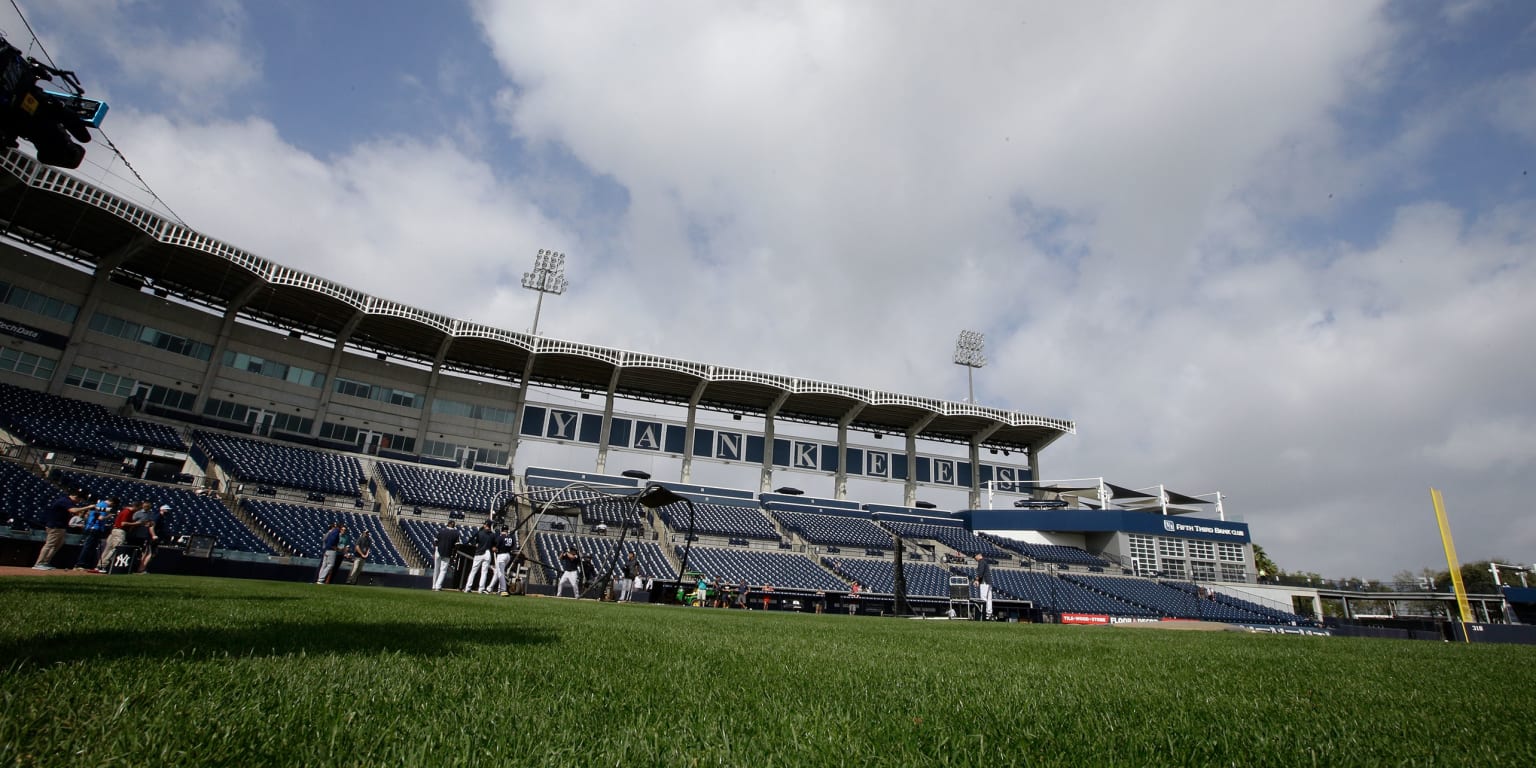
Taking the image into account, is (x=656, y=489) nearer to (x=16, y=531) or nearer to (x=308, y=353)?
(x=16, y=531)

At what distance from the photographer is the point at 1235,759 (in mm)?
2137

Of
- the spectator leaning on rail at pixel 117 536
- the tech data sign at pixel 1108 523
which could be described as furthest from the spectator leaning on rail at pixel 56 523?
the tech data sign at pixel 1108 523

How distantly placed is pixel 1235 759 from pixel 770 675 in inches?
87.9

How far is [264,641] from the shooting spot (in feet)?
12.9

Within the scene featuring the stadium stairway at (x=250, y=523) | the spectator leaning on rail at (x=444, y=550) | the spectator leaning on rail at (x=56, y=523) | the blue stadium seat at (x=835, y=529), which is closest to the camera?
the spectator leaning on rail at (x=56, y=523)

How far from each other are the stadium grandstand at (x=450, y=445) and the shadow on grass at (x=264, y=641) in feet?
47.7

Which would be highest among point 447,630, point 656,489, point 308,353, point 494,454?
point 308,353

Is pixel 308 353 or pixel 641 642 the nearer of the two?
pixel 641 642

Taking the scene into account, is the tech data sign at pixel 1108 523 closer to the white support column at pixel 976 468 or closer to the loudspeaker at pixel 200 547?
the white support column at pixel 976 468

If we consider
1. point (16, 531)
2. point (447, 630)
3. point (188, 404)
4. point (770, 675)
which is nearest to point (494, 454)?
point (188, 404)

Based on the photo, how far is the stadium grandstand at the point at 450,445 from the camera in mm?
25969

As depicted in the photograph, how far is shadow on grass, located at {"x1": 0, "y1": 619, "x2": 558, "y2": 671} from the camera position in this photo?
3066 millimetres

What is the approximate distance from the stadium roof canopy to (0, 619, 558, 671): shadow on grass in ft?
90.8

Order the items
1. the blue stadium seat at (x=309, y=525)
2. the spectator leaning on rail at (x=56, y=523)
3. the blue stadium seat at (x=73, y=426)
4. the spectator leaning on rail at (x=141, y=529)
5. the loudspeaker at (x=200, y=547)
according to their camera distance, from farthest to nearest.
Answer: the blue stadium seat at (x=73, y=426) → the blue stadium seat at (x=309, y=525) → the loudspeaker at (x=200, y=547) → the spectator leaning on rail at (x=141, y=529) → the spectator leaning on rail at (x=56, y=523)
